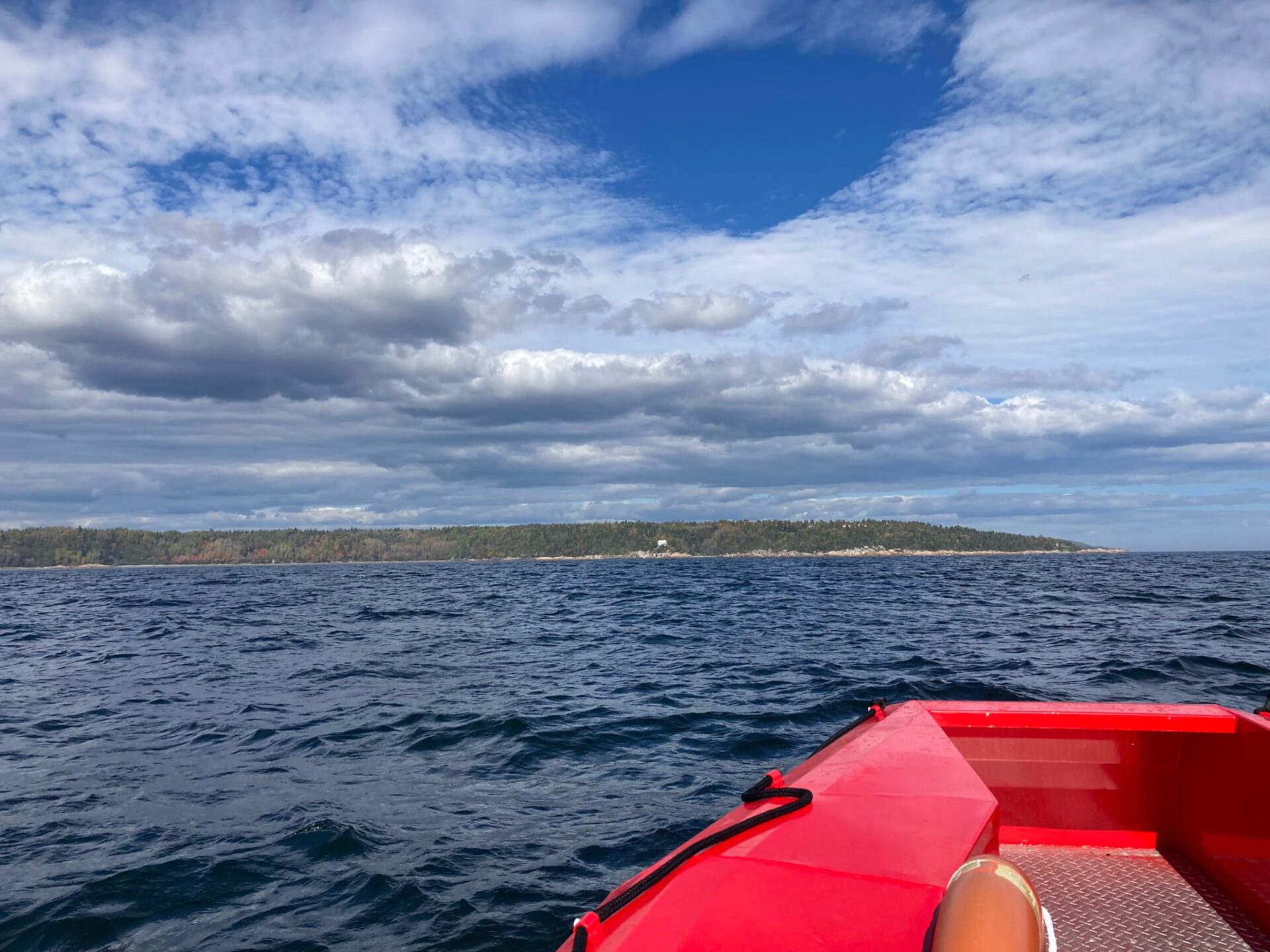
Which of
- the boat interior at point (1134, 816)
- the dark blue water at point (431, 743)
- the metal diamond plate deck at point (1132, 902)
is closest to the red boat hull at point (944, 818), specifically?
the boat interior at point (1134, 816)

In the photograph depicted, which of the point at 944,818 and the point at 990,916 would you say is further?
the point at 944,818

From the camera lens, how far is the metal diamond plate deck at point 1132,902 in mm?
4812

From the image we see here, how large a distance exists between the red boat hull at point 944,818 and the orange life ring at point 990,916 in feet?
0.77

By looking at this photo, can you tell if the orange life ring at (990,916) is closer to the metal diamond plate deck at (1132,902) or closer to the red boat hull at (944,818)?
the red boat hull at (944,818)

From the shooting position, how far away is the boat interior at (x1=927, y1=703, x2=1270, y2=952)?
496 cm

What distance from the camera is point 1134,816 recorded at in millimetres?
6109

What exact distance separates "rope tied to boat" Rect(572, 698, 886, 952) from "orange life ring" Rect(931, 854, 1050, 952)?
4.04 ft

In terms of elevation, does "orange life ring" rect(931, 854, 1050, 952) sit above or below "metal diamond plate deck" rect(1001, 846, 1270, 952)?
above

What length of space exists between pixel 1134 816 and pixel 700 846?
4.51 metres

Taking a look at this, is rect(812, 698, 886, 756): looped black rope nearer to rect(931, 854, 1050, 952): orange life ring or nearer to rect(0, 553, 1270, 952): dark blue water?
rect(0, 553, 1270, 952): dark blue water

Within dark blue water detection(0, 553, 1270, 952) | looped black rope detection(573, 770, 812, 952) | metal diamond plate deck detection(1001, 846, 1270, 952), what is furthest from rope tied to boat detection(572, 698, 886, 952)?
dark blue water detection(0, 553, 1270, 952)

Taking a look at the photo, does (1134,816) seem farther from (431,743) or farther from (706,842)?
(431,743)

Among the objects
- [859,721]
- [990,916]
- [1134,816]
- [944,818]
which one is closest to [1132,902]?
[1134,816]

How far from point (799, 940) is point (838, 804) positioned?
1.39m
